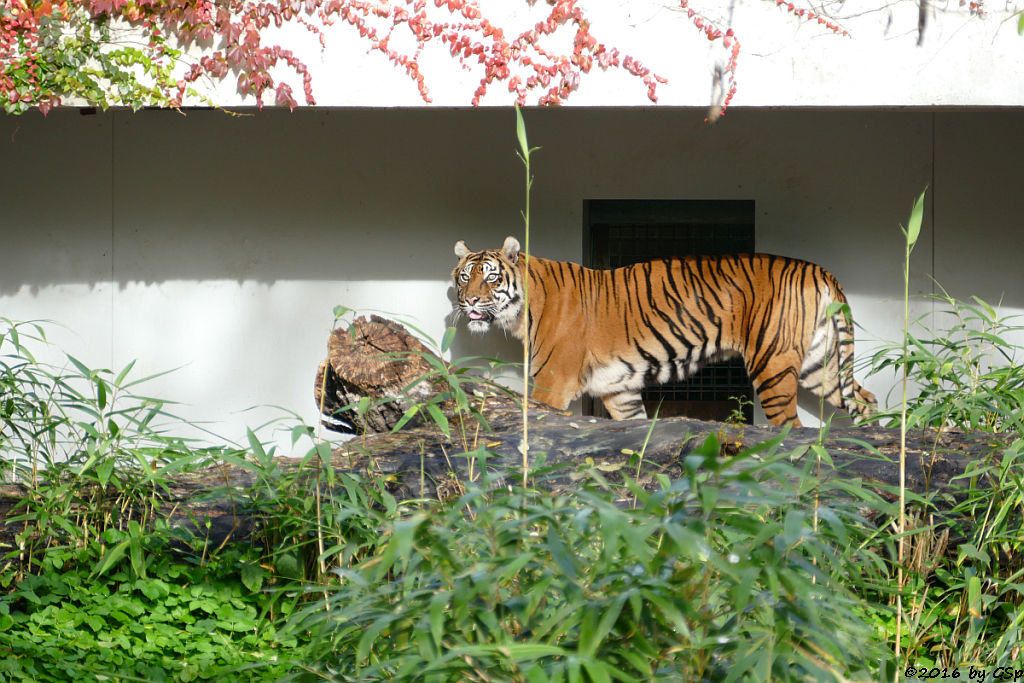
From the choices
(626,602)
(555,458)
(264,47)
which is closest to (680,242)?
(264,47)

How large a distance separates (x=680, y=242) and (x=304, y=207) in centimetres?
232

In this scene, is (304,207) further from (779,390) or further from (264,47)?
(779,390)

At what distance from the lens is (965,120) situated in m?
5.80

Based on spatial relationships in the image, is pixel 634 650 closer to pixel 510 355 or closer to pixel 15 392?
pixel 15 392

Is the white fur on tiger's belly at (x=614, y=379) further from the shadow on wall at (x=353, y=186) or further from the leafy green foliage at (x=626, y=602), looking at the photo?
the leafy green foliage at (x=626, y=602)

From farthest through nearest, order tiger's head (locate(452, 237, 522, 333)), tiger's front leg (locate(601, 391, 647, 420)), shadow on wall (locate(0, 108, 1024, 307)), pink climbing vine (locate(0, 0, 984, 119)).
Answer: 1. shadow on wall (locate(0, 108, 1024, 307))
2. tiger's front leg (locate(601, 391, 647, 420))
3. tiger's head (locate(452, 237, 522, 333))
4. pink climbing vine (locate(0, 0, 984, 119))

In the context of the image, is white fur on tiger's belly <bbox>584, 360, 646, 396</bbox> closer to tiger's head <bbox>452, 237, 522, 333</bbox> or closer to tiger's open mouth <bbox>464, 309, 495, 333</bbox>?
tiger's head <bbox>452, 237, 522, 333</bbox>

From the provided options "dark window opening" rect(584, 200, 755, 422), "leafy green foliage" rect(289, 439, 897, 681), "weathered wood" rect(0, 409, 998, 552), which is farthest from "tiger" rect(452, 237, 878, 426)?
"leafy green foliage" rect(289, 439, 897, 681)

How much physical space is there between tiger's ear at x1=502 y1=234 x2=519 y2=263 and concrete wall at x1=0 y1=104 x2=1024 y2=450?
0.61 meters

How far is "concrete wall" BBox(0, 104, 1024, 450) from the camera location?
19.4ft

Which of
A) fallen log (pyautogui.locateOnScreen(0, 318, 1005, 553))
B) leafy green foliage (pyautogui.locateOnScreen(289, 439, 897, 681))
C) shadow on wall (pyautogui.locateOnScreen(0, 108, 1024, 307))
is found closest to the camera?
leafy green foliage (pyautogui.locateOnScreen(289, 439, 897, 681))

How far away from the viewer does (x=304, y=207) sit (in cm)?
593

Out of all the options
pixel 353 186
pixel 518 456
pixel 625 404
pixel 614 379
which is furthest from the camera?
pixel 353 186

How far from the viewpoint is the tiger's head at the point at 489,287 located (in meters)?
5.18
